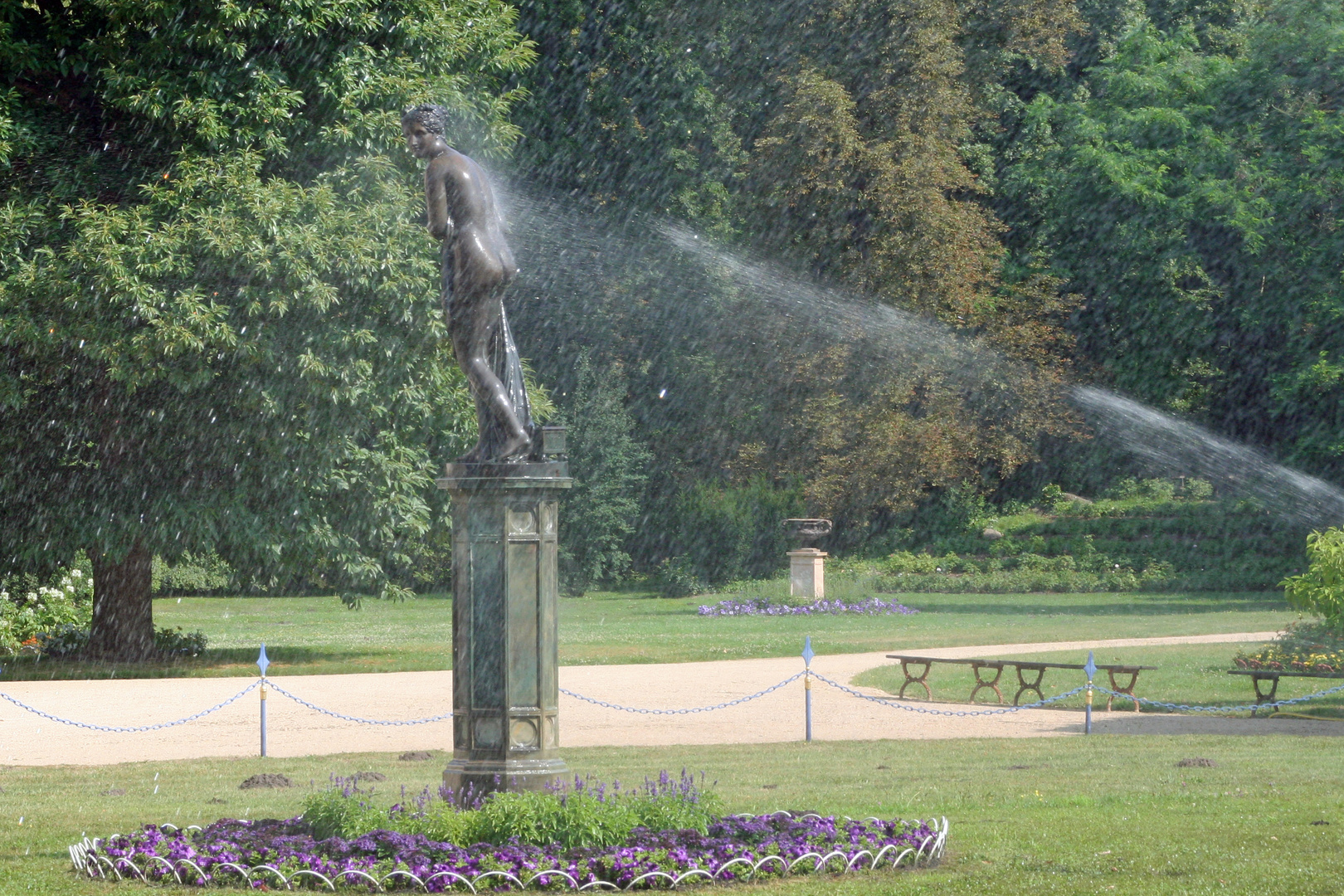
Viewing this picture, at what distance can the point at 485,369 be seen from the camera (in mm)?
9359

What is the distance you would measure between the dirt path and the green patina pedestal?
18.3 feet

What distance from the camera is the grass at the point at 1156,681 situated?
1830cm

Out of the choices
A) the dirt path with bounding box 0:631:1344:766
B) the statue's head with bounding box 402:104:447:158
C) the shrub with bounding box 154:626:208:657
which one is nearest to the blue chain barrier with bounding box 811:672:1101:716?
the dirt path with bounding box 0:631:1344:766

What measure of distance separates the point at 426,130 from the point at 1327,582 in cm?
1233

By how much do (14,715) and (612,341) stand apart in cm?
3208

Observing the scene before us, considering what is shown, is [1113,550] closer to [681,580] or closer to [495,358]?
[681,580]

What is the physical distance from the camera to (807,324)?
141ft

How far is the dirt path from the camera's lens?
A: 49.0 ft

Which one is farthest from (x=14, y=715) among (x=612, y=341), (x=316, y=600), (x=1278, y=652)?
(x=612, y=341)

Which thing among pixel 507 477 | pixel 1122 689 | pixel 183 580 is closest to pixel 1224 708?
pixel 1122 689

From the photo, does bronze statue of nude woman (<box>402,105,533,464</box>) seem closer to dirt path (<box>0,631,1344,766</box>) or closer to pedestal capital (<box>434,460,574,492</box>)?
pedestal capital (<box>434,460,574,492</box>)

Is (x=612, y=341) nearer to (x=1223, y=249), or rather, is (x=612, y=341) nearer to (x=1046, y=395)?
(x=1046, y=395)

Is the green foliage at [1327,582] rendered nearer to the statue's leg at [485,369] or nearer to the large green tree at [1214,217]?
the statue's leg at [485,369]

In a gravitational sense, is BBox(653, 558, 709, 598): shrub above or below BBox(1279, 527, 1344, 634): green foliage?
below
